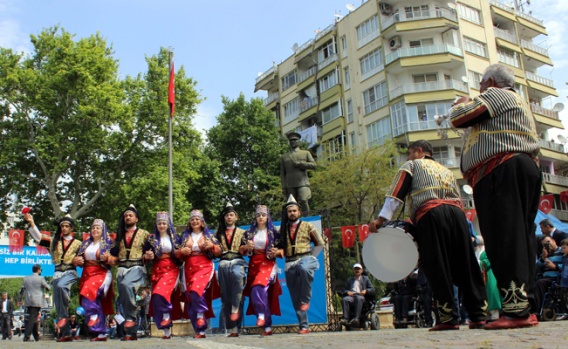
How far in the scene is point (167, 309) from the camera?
8961mm

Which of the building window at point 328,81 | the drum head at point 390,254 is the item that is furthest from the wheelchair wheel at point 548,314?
the building window at point 328,81

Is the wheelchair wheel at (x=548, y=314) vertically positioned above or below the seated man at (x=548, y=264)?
below

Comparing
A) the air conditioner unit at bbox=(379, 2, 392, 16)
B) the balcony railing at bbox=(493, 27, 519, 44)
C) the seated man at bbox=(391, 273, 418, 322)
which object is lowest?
the seated man at bbox=(391, 273, 418, 322)

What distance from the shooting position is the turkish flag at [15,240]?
2349 cm

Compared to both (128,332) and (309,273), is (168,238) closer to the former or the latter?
(128,332)

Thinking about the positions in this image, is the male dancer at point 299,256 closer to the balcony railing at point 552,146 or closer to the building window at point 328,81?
the building window at point 328,81

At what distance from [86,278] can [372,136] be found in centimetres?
3476

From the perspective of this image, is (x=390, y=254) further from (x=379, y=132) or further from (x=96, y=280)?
(x=379, y=132)

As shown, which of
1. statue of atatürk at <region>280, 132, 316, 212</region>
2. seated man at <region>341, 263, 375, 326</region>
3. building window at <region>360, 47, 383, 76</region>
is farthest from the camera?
building window at <region>360, 47, 383, 76</region>

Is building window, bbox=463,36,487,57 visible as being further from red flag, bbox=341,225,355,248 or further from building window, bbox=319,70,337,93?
red flag, bbox=341,225,355,248

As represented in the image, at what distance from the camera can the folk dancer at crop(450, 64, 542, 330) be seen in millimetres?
4703

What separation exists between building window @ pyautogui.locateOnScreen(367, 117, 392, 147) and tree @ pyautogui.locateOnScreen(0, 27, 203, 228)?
15.6m

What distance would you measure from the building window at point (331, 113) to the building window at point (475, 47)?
10056 millimetres

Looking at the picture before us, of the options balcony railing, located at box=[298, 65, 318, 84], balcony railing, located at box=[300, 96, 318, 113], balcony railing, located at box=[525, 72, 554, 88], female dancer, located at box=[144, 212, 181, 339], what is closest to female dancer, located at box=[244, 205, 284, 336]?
female dancer, located at box=[144, 212, 181, 339]
